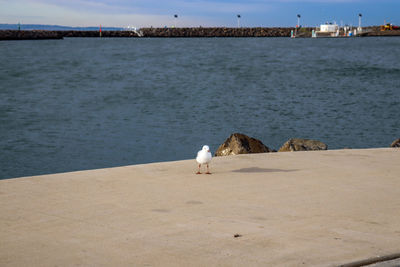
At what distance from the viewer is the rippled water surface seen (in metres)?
17.8

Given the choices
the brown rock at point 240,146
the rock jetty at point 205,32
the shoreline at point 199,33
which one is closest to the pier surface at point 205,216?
the brown rock at point 240,146

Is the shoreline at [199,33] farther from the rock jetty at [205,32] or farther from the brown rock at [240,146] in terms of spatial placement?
the brown rock at [240,146]

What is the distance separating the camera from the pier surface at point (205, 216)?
14.7 feet

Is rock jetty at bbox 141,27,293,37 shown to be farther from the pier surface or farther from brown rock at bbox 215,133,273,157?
the pier surface

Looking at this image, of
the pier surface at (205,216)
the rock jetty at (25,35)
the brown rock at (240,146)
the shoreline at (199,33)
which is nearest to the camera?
the pier surface at (205,216)

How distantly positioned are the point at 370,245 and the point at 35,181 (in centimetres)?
422

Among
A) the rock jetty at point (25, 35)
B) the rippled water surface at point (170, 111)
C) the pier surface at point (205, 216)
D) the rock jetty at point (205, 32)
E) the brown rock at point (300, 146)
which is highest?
the rock jetty at point (205, 32)

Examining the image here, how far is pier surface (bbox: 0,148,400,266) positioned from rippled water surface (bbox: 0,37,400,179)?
828cm

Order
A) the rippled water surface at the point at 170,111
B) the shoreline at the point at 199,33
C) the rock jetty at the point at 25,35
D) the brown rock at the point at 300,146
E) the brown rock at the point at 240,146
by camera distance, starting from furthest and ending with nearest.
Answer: the shoreline at the point at 199,33, the rock jetty at the point at 25,35, the rippled water surface at the point at 170,111, the brown rock at the point at 300,146, the brown rock at the point at 240,146

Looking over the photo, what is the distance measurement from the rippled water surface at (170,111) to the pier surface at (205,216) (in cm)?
828

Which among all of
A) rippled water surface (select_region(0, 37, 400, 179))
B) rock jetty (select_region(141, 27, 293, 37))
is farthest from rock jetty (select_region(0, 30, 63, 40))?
rippled water surface (select_region(0, 37, 400, 179))

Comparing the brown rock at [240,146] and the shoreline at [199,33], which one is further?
the shoreline at [199,33]

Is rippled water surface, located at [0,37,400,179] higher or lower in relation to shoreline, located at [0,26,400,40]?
lower

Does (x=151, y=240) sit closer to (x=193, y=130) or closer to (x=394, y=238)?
(x=394, y=238)
